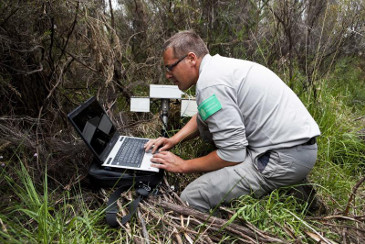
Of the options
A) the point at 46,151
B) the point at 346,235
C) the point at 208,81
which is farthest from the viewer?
the point at 46,151

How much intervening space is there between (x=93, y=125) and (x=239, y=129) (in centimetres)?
107

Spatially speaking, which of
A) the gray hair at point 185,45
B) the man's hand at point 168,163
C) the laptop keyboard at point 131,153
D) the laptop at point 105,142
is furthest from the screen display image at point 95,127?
the gray hair at point 185,45

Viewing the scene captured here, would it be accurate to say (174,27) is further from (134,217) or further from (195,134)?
(134,217)

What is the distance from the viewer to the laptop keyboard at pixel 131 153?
1.88 m

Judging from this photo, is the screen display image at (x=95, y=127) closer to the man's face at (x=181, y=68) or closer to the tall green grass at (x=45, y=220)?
the tall green grass at (x=45, y=220)

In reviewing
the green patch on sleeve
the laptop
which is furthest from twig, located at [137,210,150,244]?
the green patch on sleeve

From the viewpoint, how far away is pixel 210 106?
1.64m

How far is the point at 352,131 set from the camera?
2768mm

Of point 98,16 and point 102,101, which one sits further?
point 102,101

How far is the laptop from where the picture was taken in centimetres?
177

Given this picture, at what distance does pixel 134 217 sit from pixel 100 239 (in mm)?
239

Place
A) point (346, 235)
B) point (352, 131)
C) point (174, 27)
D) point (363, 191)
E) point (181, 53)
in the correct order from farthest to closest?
point (174, 27)
point (352, 131)
point (363, 191)
point (181, 53)
point (346, 235)

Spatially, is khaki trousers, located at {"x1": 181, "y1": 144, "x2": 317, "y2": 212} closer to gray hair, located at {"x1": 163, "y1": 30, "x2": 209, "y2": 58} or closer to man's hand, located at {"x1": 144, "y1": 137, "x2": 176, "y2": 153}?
man's hand, located at {"x1": 144, "y1": 137, "x2": 176, "y2": 153}

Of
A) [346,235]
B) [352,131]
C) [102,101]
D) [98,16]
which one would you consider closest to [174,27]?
[98,16]
